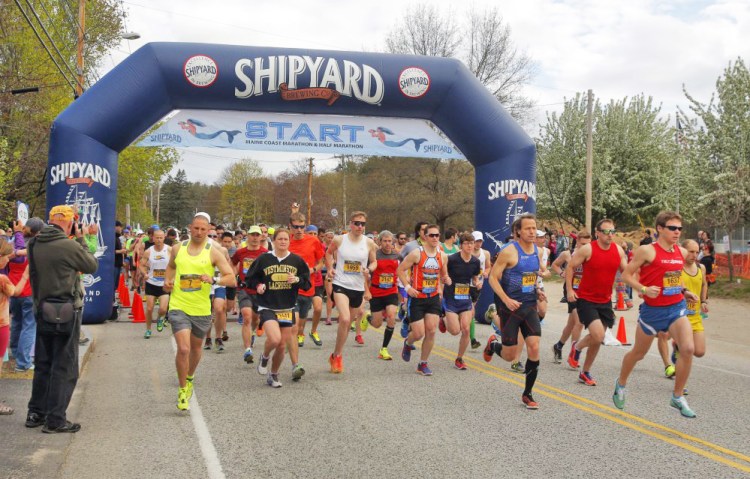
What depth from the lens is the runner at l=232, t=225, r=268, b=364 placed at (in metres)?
10.0

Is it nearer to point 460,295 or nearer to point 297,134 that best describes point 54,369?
point 460,295

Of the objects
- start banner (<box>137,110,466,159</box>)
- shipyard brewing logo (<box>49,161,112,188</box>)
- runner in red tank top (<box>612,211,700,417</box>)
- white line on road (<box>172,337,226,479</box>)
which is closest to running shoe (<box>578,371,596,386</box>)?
runner in red tank top (<box>612,211,700,417</box>)

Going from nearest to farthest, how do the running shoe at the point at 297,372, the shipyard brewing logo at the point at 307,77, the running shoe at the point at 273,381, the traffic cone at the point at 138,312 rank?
the running shoe at the point at 273,381 → the running shoe at the point at 297,372 → the shipyard brewing logo at the point at 307,77 → the traffic cone at the point at 138,312

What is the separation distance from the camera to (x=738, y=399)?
7789mm

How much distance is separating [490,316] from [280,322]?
3.24 m

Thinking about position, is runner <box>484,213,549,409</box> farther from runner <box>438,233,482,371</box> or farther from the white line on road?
the white line on road

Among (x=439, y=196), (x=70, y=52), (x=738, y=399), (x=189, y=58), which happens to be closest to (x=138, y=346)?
(x=189, y=58)

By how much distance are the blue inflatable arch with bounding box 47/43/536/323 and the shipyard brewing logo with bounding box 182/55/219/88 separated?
20 millimetres

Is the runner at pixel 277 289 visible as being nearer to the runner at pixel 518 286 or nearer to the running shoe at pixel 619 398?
the runner at pixel 518 286

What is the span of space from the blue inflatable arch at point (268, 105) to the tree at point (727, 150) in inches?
409

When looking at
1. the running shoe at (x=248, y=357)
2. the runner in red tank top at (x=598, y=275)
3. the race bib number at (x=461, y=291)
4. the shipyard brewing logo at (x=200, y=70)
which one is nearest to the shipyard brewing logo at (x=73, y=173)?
Result: the shipyard brewing logo at (x=200, y=70)

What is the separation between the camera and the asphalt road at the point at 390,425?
17.0ft

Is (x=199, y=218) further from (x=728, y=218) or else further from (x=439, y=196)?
(x=439, y=196)

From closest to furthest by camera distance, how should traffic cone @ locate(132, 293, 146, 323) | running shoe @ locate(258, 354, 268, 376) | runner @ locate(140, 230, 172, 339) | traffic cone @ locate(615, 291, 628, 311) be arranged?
running shoe @ locate(258, 354, 268, 376)
runner @ locate(140, 230, 172, 339)
traffic cone @ locate(132, 293, 146, 323)
traffic cone @ locate(615, 291, 628, 311)
